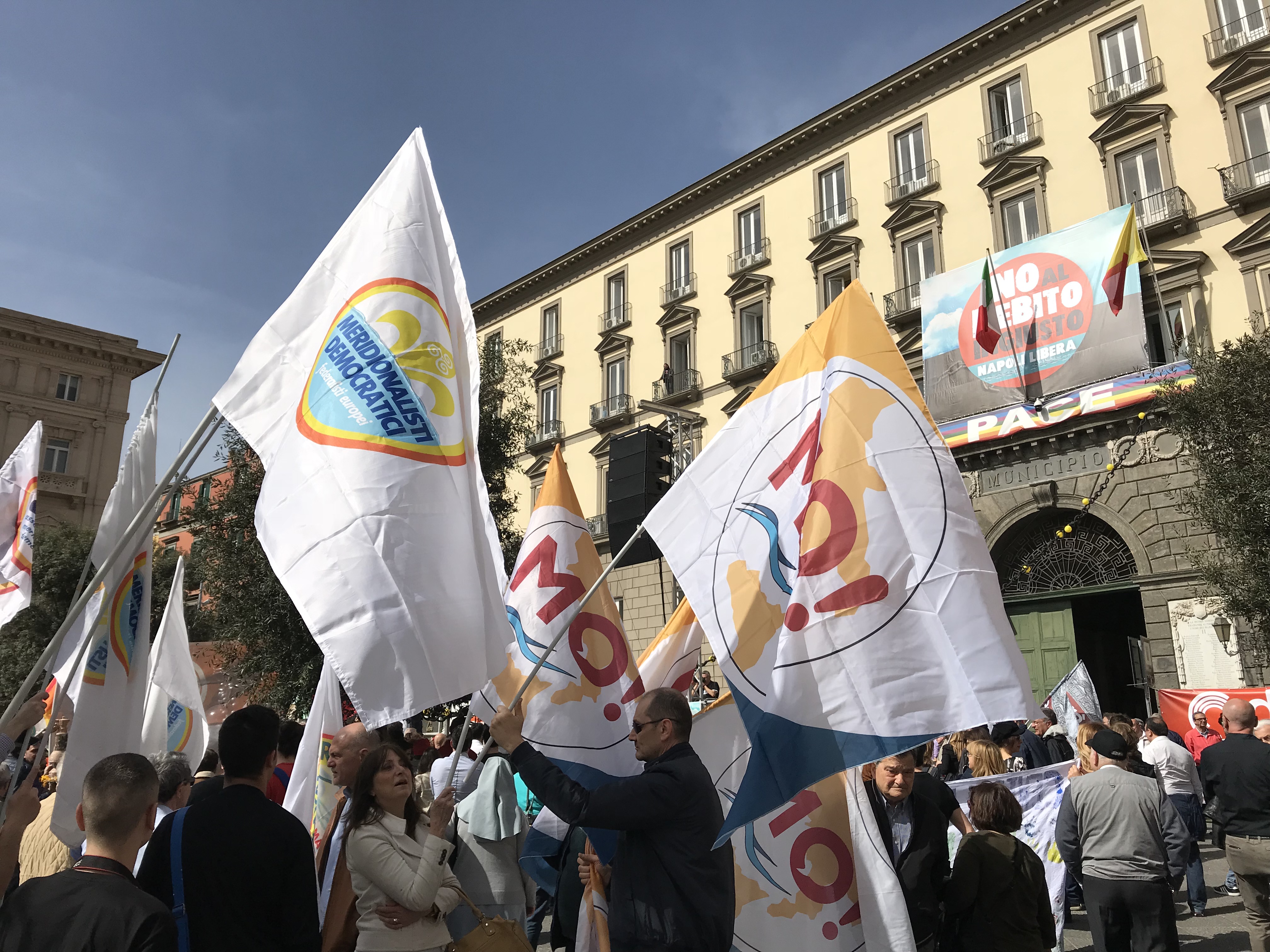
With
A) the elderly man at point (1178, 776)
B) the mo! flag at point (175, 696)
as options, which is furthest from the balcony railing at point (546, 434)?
the elderly man at point (1178, 776)

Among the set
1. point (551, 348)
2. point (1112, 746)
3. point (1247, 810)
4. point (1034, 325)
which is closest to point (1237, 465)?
point (1034, 325)

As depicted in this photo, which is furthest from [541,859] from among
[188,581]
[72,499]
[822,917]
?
[72,499]

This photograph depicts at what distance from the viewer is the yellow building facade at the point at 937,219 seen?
19.8 m

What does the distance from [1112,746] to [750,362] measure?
23.3m

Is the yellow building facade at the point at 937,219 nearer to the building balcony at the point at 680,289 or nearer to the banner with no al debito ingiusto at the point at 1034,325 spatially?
the building balcony at the point at 680,289

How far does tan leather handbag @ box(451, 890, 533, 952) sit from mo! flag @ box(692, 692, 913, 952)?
1.02m

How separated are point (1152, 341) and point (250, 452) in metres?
19.3

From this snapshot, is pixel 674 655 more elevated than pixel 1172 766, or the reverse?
pixel 674 655

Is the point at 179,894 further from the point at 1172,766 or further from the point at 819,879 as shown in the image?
the point at 1172,766

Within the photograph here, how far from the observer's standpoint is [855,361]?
4176 millimetres

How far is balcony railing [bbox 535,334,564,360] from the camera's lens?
3619 centimetres

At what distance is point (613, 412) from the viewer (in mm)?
33156

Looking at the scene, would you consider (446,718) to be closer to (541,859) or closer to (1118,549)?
A: (541,859)

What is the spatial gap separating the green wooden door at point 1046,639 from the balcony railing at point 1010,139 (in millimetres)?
11378
